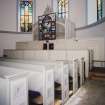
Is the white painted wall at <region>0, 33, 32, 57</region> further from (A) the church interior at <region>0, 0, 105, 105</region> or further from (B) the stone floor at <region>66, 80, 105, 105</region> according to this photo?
(B) the stone floor at <region>66, 80, 105, 105</region>

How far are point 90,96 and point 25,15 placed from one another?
900 centimetres

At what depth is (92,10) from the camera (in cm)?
898

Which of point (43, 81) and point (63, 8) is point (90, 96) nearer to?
→ point (43, 81)

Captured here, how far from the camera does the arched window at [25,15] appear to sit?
1124 centimetres

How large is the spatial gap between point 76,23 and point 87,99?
7182 mm

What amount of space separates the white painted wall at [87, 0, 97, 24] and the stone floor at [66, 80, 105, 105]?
5.28m

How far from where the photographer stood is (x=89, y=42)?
6.84 m

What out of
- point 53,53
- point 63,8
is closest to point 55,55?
point 53,53

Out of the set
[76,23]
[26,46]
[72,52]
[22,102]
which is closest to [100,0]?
[76,23]

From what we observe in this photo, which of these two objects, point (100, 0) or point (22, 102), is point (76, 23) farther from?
point (22, 102)

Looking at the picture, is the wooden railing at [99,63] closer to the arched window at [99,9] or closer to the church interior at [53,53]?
the church interior at [53,53]

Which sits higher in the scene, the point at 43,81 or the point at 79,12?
the point at 79,12

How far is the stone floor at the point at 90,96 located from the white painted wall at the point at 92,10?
17.3 ft

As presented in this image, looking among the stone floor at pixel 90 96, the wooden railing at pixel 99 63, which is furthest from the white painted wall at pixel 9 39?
the stone floor at pixel 90 96
